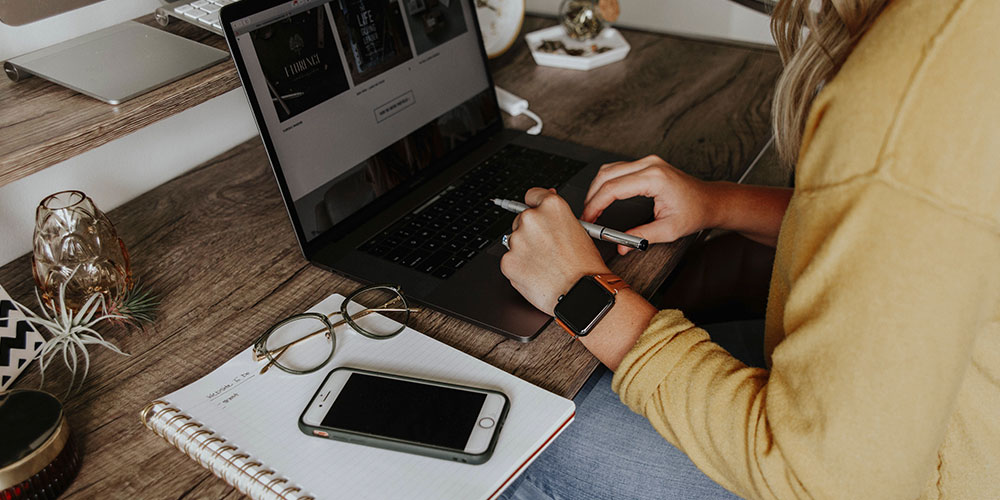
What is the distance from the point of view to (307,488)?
0.61 meters

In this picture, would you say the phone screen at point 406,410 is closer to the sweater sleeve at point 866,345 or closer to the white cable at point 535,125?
the sweater sleeve at point 866,345

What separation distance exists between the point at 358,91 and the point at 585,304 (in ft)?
1.54

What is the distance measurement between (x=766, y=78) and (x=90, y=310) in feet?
4.06

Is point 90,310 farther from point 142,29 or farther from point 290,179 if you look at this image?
point 142,29

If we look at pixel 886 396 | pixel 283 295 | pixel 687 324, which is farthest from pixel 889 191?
pixel 283 295

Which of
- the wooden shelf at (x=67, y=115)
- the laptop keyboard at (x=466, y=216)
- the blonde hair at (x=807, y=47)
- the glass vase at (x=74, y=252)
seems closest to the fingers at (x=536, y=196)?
the laptop keyboard at (x=466, y=216)

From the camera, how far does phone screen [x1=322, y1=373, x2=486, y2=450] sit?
0.65 metres

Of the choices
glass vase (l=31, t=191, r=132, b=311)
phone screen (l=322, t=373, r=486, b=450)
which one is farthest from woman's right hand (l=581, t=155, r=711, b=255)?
glass vase (l=31, t=191, r=132, b=311)

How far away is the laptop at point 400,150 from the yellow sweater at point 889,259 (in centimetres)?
30

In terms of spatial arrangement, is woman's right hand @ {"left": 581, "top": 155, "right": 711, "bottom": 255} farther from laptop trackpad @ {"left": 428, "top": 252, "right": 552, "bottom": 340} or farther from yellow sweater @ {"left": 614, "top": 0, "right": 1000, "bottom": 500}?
yellow sweater @ {"left": 614, "top": 0, "right": 1000, "bottom": 500}

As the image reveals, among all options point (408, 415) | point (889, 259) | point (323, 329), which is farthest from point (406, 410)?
point (889, 259)

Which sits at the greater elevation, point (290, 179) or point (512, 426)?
point (290, 179)

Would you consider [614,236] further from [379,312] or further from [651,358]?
[379,312]

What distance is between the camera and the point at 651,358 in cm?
72
